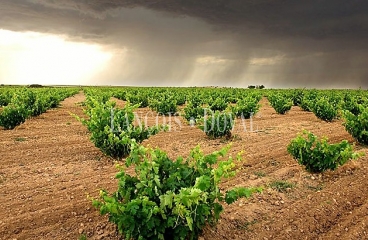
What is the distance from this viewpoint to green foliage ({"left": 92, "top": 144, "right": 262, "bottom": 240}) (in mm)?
3545

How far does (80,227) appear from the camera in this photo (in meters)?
4.70

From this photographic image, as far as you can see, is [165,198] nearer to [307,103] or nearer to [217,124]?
[217,124]

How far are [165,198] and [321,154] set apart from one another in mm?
4294

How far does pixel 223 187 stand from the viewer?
6156 millimetres

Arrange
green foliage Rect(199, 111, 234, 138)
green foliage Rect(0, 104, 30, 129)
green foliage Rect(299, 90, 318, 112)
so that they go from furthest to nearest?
green foliage Rect(299, 90, 318, 112)
green foliage Rect(0, 104, 30, 129)
green foliage Rect(199, 111, 234, 138)

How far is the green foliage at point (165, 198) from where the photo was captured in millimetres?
3545

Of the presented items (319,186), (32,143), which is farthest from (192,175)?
(32,143)

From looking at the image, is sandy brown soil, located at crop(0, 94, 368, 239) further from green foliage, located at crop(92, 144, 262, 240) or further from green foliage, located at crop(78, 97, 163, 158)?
green foliage, located at crop(92, 144, 262, 240)

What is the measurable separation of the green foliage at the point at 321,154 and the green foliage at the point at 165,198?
3.12 meters

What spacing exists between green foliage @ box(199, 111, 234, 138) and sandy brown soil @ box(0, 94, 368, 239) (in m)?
0.61

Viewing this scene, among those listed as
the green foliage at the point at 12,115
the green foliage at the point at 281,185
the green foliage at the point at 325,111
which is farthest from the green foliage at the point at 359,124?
the green foliage at the point at 12,115

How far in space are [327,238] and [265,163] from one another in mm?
3261

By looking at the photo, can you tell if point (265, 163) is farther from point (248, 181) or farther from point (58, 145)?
point (58, 145)

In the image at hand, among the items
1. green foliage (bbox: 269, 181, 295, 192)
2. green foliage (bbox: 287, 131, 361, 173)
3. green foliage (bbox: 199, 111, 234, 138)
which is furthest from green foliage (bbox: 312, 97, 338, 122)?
green foliage (bbox: 269, 181, 295, 192)
